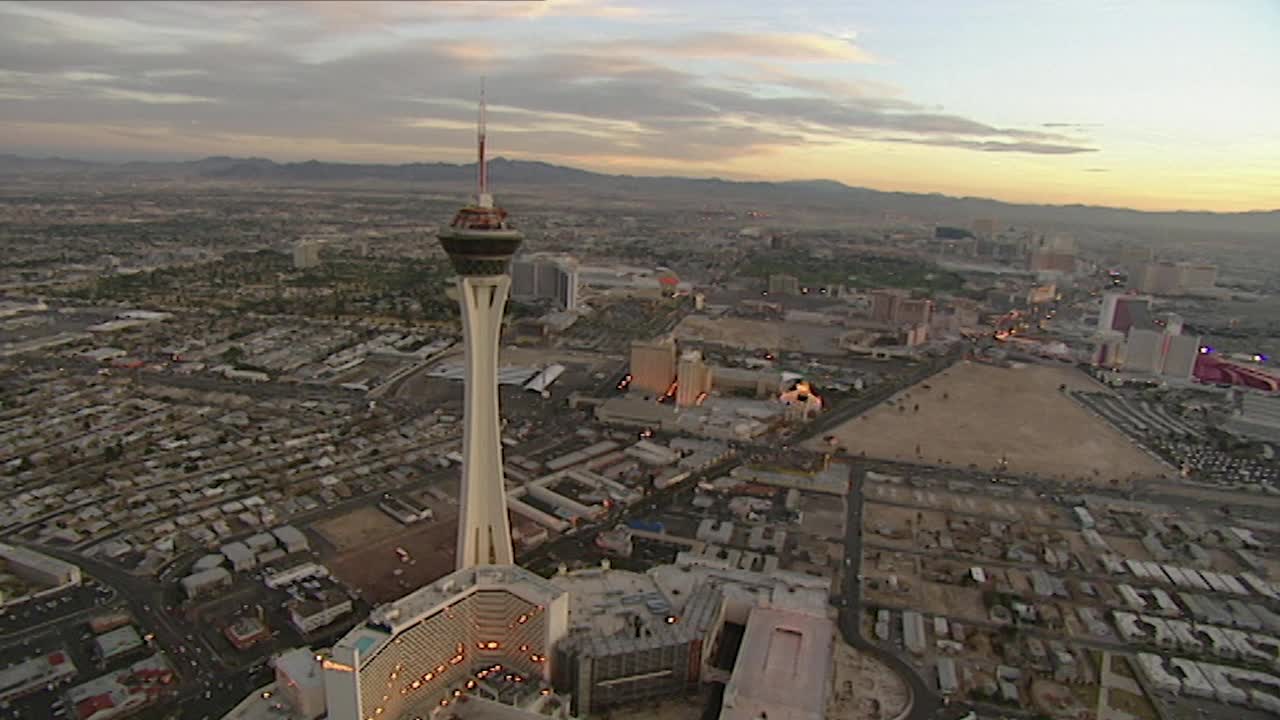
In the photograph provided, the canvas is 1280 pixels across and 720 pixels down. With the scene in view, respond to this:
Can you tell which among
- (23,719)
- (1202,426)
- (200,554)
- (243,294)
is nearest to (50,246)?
(243,294)

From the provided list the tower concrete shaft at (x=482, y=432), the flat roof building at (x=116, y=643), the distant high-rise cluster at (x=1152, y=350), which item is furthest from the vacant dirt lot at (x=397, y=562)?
the distant high-rise cluster at (x=1152, y=350)

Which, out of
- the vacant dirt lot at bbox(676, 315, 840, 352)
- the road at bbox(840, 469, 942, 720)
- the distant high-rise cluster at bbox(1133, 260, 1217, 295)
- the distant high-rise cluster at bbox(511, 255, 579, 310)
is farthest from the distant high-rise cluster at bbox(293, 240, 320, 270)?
the distant high-rise cluster at bbox(1133, 260, 1217, 295)

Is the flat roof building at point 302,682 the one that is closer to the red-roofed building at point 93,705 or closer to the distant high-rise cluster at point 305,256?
the red-roofed building at point 93,705

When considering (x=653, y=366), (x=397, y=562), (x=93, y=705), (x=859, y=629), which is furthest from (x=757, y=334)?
(x=93, y=705)

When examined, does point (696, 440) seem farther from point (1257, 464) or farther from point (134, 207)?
point (134, 207)

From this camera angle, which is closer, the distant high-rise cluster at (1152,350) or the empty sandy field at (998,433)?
the empty sandy field at (998,433)

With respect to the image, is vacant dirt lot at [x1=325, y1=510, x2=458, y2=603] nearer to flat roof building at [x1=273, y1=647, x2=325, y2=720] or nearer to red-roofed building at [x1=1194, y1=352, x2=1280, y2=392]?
flat roof building at [x1=273, y1=647, x2=325, y2=720]
